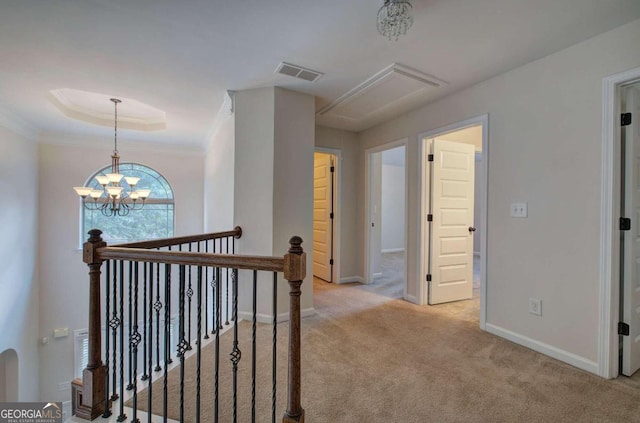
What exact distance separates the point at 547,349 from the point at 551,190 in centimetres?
124

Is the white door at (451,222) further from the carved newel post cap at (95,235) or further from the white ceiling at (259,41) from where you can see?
the carved newel post cap at (95,235)

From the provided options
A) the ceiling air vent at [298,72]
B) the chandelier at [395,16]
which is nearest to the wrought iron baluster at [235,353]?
the chandelier at [395,16]

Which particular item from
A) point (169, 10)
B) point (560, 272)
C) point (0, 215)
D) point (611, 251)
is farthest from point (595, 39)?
point (0, 215)

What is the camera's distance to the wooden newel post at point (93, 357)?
1.62 metres

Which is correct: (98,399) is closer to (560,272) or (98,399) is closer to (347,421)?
(347,421)

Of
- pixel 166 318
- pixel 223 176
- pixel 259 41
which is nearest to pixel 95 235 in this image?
pixel 166 318

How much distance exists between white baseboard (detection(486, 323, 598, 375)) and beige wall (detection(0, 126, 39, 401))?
18.6 feet

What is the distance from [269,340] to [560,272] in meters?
2.37

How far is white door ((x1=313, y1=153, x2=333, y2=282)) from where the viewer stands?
4523mm

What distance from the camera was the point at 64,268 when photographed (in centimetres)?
482

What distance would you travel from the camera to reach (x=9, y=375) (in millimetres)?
4016

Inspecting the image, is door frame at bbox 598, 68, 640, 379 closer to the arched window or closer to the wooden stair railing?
the wooden stair railing

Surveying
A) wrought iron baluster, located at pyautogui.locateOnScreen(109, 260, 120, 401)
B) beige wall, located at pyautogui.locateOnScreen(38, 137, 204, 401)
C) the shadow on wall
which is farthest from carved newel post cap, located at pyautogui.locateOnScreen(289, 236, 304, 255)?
beige wall, located at pyautogui.locateOnScreen(38, 137, 204, 401)

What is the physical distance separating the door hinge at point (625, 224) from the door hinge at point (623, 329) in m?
0.65
